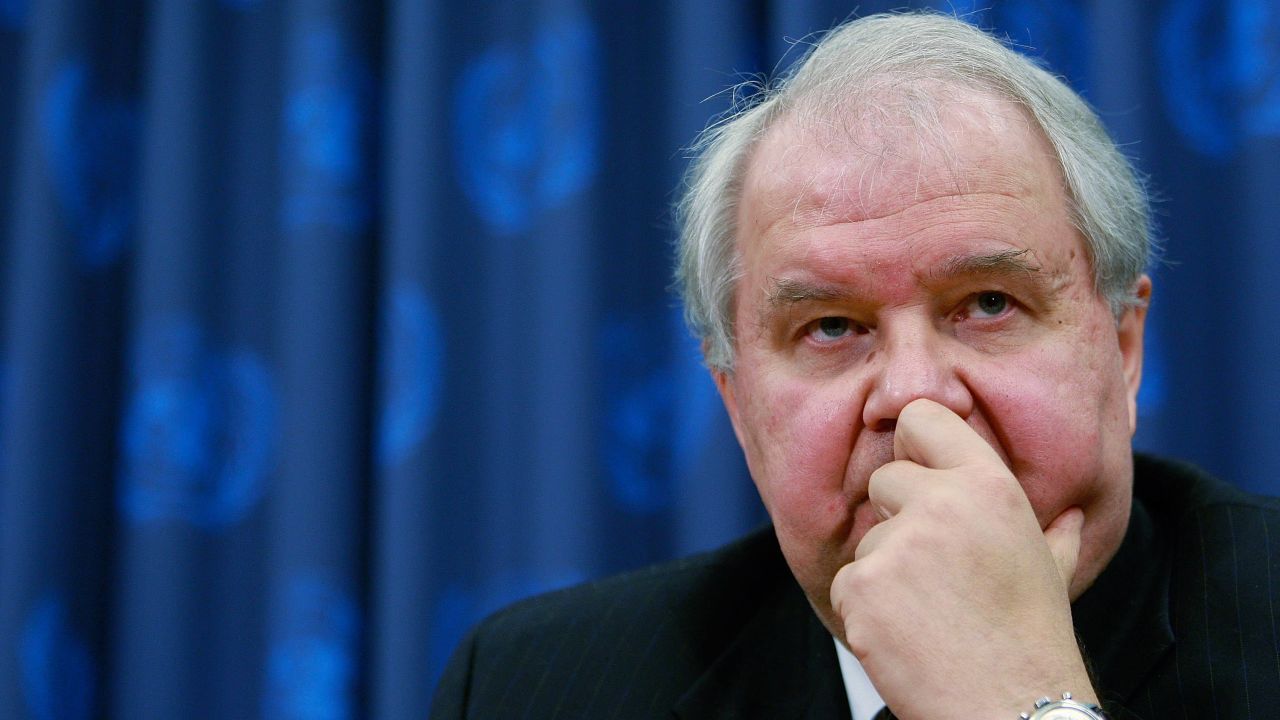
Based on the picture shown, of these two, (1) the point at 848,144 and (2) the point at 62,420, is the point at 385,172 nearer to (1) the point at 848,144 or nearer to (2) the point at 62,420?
(2) the point at 62,420

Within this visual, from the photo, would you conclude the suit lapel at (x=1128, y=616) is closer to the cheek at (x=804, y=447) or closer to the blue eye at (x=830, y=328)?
the cheek at (x=804, y=447)

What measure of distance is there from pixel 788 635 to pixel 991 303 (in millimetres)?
540

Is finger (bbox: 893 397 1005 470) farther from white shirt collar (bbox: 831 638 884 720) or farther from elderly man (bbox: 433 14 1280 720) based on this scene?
white shirt collar (bbox: 831 638 884 720)

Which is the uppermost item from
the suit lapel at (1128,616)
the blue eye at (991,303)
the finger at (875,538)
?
the blue eye at (991,303)

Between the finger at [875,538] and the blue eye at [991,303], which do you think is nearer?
the finger at [875,538]

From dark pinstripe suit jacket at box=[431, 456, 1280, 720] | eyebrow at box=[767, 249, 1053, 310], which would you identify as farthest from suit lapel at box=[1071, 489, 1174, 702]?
eyebrow at box=[767, 249, 1053, 310]

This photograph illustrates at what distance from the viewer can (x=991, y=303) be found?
1.16m

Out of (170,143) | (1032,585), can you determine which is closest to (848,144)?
(1032,585)

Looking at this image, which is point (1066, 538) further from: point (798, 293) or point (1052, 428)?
point (798, 293)

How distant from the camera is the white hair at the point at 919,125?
4.00 ft

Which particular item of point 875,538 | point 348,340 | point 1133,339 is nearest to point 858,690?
point 875,538

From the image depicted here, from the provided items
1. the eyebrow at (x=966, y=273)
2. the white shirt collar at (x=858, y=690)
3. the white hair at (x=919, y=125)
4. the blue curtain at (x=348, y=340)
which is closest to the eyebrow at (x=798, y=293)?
the eyebrow at (x=966, y=273)

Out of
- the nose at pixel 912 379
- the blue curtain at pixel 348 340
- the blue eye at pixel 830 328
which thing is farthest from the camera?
the blue curtain at pixel 348 340

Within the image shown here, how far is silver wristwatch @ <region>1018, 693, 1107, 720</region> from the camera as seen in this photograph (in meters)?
0.85
